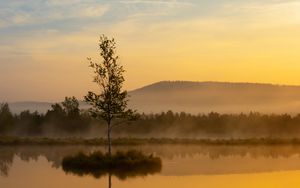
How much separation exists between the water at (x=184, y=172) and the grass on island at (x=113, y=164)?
61 centimetres

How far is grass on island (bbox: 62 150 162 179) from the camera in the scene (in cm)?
2965

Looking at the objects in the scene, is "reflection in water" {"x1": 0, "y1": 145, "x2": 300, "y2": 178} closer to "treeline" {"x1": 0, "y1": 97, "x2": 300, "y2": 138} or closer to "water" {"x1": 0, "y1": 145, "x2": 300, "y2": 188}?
"water" {"x1": 0, "y1": 145, "x2": 300, "y2": 188}

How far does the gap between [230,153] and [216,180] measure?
61.2 ft

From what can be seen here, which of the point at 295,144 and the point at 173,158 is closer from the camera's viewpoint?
the point at 173,158

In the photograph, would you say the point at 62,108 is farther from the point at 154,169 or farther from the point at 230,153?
the point at 154,169

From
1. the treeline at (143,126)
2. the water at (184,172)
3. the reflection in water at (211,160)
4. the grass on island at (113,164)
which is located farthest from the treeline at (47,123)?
the grass on island at (113,164)

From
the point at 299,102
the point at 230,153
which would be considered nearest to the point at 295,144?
the point at 230,153

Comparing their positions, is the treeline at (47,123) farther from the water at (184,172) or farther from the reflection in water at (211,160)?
the water at (184,172)

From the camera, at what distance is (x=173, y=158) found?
38156mm

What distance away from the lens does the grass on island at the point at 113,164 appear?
29.7 metres

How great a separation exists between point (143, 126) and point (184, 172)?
160ft

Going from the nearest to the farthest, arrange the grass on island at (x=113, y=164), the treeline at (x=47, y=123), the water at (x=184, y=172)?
the water at (x=184, y=172), the grass on island at (x=113, y=164), the treeline at (x=47, y=123)

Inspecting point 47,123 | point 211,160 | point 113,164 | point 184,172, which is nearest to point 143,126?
point 47,123

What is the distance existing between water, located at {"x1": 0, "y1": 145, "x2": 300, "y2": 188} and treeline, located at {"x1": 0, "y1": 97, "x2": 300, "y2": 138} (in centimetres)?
3038
